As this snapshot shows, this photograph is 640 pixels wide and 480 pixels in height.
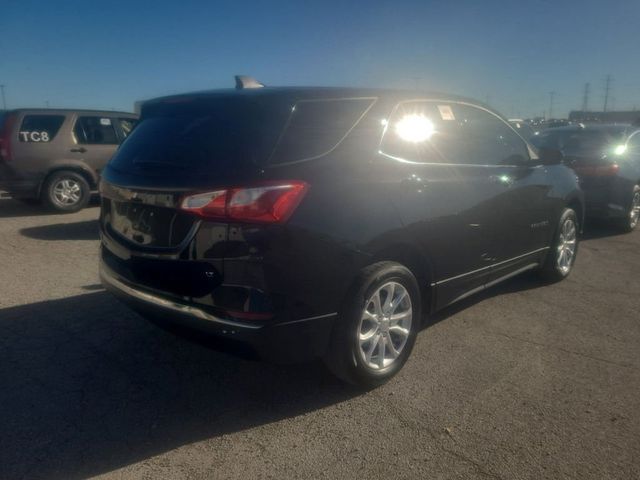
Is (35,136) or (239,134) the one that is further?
(35,136)

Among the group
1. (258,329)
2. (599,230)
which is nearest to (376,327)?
(258,329)

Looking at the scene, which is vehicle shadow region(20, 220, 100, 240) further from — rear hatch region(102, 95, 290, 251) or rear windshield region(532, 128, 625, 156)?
rear windshield region(532, 128, 625, 156)

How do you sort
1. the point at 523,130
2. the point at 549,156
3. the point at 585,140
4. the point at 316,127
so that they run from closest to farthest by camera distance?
the point at 316,127
the point at 549,156
the point at 585,140
the point at 523,130

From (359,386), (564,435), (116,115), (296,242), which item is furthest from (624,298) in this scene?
(116,115)

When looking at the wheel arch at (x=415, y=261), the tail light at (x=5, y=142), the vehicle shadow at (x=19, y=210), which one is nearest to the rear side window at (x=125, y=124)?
the tail light at (x=5, y=142)

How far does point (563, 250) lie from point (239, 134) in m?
3.99

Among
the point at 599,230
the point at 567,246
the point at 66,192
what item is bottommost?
the point at 599,230

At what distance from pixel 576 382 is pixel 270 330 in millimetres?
2065

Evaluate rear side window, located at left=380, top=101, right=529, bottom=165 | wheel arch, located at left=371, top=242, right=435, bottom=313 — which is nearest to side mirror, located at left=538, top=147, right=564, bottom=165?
rear side window, located at left=380, top=101, right=529, bottom=165

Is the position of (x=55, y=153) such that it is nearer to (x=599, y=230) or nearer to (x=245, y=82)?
(x=245, y=82)

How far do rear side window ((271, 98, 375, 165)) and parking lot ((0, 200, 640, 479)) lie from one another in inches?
57.1

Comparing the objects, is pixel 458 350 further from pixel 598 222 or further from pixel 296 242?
pixel 598 222

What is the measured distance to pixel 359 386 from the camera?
322 centimetres

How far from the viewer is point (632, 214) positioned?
8.13m
